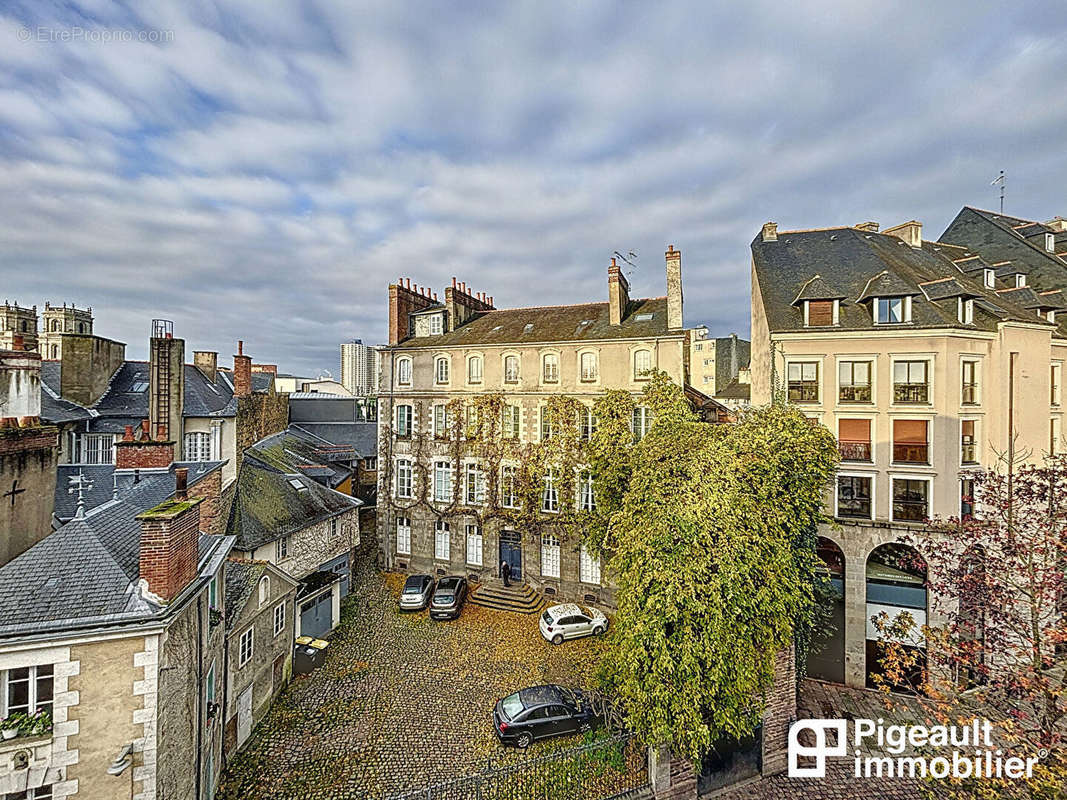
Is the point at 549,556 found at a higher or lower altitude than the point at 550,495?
lower

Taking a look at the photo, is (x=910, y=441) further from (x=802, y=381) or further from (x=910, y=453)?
(x=802, y=381)

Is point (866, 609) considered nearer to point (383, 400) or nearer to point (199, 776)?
point (199, 776)

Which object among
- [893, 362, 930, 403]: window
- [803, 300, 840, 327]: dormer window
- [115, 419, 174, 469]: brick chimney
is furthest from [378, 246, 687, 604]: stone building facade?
[115, 419, 174, 469]: brick chimney

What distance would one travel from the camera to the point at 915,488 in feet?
58.0

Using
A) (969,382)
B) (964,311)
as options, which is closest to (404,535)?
(969,382)

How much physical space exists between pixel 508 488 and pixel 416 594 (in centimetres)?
644

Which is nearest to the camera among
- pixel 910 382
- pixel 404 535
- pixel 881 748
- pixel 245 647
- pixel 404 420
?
pixel 245 647

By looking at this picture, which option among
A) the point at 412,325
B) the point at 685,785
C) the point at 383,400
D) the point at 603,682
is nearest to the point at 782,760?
the point at 685,785

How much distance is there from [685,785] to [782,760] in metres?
3.37

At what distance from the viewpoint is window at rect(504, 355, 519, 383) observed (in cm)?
2364

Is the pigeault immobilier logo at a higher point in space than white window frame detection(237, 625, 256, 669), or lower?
lower

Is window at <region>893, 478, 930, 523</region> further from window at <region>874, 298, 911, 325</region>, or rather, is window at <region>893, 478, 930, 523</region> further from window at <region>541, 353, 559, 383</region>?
window at <region>541, 353, 559, 383</region>

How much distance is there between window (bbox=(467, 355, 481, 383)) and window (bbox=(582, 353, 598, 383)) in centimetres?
569

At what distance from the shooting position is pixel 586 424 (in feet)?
72.3
